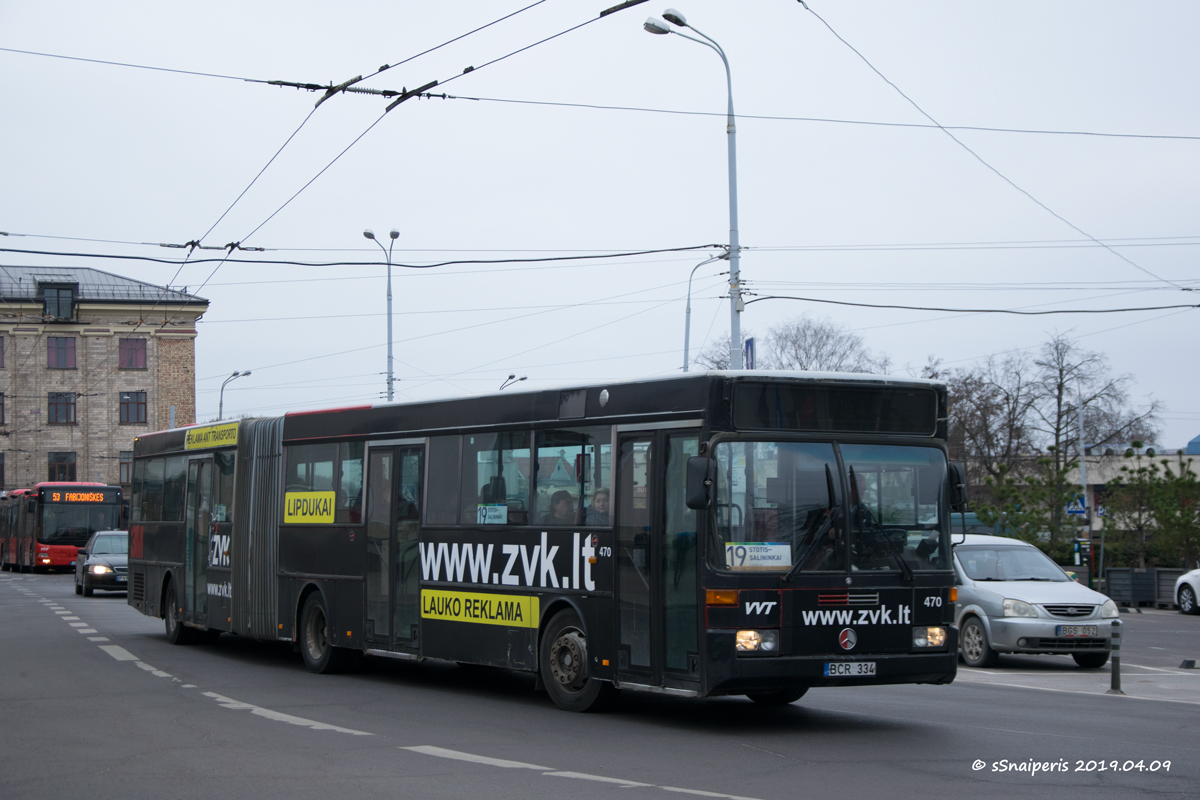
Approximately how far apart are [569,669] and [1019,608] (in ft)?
25.2

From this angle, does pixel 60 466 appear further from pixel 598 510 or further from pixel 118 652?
pixel 598 510

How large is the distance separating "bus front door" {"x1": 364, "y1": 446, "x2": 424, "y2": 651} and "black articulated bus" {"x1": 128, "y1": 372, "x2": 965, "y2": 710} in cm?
2

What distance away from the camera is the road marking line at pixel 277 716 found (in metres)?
10.5

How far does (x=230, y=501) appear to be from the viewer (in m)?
17.8

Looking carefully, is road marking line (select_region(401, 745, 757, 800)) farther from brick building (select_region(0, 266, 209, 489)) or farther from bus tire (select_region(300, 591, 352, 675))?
brick building (select_region(0, 266, 209, 489))

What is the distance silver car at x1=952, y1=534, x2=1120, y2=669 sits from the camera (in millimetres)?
16656

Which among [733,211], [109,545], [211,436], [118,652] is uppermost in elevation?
[733,211]

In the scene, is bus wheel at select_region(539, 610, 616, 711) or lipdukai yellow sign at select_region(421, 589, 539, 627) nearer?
bus wheel at select_region(539, 610, 616, 711)

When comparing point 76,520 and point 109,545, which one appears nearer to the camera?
point 109,545

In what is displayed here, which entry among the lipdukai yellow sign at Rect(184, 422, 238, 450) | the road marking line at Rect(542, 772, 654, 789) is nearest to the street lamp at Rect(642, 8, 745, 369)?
the lipdukai yellow sign at Rect(184, 422, 238, 450)

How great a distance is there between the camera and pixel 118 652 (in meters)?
17.8

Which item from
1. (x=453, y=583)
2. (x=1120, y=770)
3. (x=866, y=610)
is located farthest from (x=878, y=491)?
(x=453, y=583)

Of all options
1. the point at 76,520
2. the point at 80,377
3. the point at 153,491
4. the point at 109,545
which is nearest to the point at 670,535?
the point at 153,491

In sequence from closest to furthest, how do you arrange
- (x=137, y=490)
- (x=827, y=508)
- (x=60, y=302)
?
(x=827, y=508) < (x=137, y=490) < (x=60, y=302)
